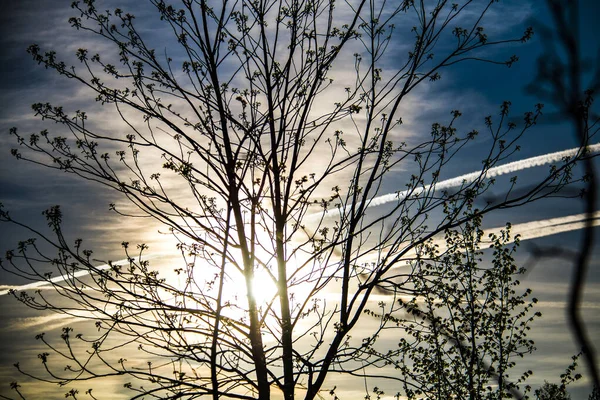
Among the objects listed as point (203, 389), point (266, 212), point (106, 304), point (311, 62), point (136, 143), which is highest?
point (311, 62)

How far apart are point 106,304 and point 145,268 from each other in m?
0.81

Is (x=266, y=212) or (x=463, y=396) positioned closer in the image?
(x=266, y=212)

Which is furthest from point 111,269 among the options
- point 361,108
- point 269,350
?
point 361,108

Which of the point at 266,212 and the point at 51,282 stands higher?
the point at 266,212

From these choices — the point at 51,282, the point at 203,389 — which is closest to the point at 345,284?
the point at 203,389

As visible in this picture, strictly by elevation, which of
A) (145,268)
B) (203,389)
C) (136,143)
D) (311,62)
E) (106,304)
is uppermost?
(311,62)

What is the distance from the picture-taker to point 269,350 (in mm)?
8141

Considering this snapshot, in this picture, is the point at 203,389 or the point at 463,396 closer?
the point at 203,389

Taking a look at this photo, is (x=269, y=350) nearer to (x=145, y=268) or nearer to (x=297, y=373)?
(x=297, y=373)

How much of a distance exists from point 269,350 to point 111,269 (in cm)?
282

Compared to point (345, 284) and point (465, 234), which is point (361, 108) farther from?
point (465, 234)

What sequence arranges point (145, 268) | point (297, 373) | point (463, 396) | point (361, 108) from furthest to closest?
point (463, 396) < point (361, 108) < point (145, 268) < point (297, 373)

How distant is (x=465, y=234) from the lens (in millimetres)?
15469

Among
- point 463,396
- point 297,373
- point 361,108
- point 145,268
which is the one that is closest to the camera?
point 297,373
